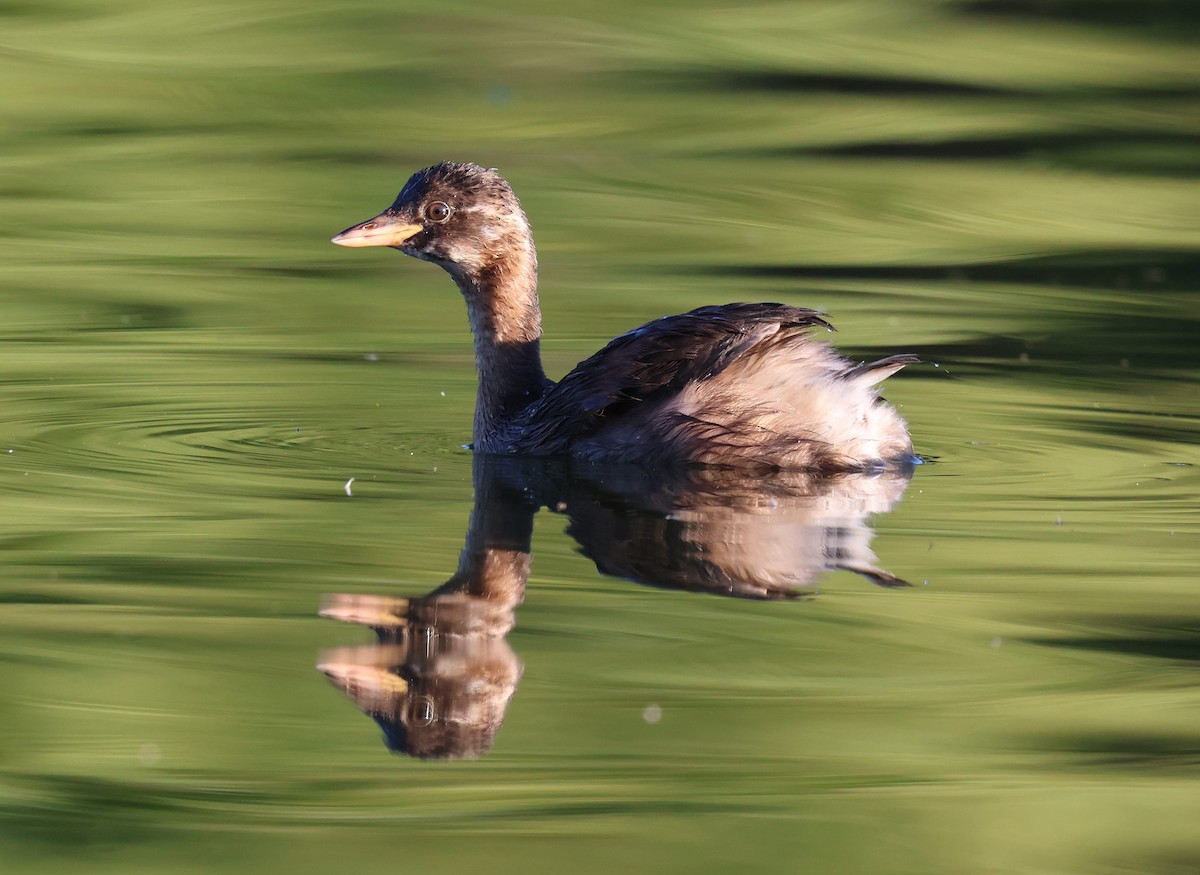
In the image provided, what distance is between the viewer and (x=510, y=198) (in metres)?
8.53

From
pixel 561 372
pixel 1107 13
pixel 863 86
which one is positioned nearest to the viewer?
pixel 561 372

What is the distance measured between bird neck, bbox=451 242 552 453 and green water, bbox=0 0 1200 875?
388 millimetres

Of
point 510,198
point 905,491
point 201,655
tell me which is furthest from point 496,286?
point 201,655

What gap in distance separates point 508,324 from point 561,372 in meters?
1.11

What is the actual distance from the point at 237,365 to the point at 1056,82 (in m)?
8.78

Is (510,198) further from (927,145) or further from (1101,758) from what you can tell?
(927,145)

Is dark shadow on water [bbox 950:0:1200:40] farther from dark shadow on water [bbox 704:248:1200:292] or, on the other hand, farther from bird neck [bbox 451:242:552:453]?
bird neck [bbox 451:242:552:453]

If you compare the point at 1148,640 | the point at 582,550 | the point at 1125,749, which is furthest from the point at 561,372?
the point at 1125,749

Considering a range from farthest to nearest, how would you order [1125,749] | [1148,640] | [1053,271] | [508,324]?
[1053,271] < [508,324] < [1148,640] < [1125,749]

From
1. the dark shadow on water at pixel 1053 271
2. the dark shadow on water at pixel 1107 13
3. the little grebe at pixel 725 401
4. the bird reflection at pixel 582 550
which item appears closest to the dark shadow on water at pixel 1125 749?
the bird reflection at pixel 582 550

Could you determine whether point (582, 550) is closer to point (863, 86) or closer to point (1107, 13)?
point (863, 86)

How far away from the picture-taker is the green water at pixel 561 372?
14.8ft

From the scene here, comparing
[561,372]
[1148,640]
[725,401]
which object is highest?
[725,401]

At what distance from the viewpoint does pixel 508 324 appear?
28.3ft
